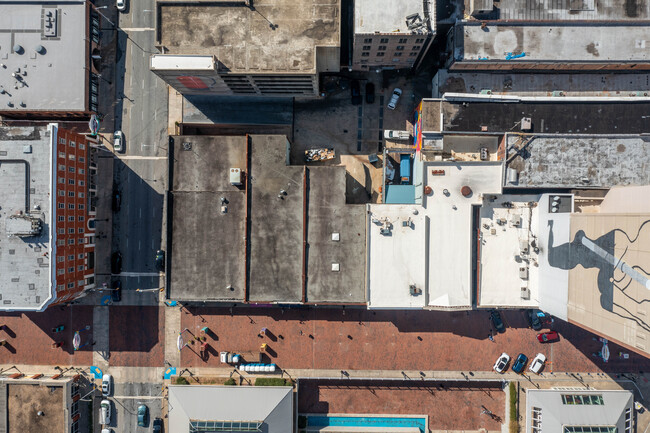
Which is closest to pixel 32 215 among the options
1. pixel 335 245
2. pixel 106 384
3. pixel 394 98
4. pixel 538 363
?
pixel 106 384

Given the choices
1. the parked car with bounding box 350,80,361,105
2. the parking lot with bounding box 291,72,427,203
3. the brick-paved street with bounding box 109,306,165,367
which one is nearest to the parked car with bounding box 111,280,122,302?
the brick-paved street with bounding box 109,306,165,367

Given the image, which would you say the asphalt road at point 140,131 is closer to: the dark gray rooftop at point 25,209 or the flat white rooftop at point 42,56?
the flat white rooftop at point 42,56

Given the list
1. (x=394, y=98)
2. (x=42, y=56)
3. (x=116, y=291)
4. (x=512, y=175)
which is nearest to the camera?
(x=512, y=175)

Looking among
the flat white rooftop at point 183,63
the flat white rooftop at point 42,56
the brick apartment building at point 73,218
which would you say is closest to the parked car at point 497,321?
the flat white rooftop at point 183,63

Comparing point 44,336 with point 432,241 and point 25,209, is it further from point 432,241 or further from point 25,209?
point 432,241

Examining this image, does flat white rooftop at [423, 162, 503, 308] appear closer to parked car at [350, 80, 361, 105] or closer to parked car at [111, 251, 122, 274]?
parked car at [350, 80, 361, 105]

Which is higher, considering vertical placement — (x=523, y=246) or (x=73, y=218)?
(x=73, y=218)

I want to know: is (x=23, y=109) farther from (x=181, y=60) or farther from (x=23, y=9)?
(x=181, y=60)
